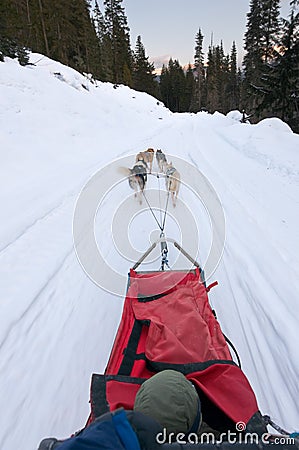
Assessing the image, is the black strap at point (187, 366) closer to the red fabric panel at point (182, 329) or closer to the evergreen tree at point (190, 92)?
the red fabric panel at point (182, 329)

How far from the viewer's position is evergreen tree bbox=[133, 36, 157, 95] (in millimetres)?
45750

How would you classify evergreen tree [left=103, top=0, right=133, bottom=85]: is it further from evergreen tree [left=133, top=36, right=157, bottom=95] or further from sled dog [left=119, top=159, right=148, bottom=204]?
sled dog [left=119, top=159, right=148, bottom=204]

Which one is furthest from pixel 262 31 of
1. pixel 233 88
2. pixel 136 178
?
pixel 233 88

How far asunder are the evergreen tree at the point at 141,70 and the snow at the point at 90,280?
43476 mm

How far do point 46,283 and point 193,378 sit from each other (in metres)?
2.29

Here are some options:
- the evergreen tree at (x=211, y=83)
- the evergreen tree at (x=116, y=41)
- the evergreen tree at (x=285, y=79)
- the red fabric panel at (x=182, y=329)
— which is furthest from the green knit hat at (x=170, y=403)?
the evergreen tree at (x=211, y=83)

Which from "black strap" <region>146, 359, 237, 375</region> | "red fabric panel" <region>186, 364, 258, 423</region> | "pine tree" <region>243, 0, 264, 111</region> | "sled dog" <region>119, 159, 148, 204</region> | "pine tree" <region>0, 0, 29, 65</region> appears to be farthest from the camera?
"pine tree" <region>243, 0, 264, 111</region>

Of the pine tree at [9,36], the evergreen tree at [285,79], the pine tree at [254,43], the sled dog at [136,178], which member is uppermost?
the pine tree at [254,43]

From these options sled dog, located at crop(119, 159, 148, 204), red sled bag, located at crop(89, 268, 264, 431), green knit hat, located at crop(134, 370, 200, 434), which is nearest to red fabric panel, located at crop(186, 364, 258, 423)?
red sled bag, located at crop(89, 268, 264, 431)

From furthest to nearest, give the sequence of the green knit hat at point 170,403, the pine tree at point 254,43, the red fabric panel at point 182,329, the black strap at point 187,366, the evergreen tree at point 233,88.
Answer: the evergreen tree at point 233,88, the pine tree at point 254,43, the red fabric panel at point 182,329, the black strap at point 187,366, the green knit hat at point 170,403

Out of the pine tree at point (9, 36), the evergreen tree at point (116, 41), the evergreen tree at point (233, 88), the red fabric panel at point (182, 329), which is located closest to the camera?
the red fabric panel at point (182, 329)

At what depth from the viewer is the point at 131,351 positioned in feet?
5.22

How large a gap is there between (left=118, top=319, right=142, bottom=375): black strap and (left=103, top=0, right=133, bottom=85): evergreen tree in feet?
Result: 129

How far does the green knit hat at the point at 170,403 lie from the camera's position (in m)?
0.94
